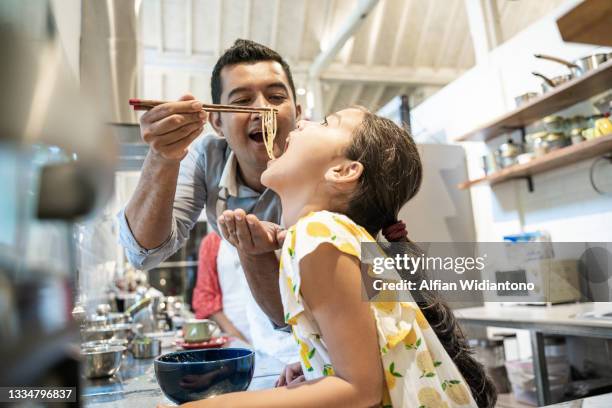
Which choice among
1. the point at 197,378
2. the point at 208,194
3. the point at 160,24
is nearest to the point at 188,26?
the point at 160,24

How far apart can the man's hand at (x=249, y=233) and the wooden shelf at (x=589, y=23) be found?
2.09 metres

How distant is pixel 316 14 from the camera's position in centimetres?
581

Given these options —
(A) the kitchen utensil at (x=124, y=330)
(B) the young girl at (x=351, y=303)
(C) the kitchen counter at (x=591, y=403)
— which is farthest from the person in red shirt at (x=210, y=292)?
(C) the kitchen counter at (x=591, y=403)

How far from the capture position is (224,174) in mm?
1617

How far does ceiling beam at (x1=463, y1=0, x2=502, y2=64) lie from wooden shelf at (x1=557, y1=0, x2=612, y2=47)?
1327 millimetres

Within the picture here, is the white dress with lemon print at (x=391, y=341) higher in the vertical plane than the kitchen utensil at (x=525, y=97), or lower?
lower

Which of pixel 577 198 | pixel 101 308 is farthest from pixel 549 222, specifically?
pixel 101 308

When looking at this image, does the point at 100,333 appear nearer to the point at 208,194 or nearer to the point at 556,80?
the point at 208,194

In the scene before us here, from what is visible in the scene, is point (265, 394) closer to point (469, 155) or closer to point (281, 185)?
point (281, 185)

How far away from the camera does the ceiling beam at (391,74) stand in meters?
6.38

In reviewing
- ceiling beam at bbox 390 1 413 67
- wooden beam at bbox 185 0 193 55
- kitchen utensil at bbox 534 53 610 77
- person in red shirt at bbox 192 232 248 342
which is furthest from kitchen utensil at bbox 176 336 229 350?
ceiling beam at bbox 390 1 413 67

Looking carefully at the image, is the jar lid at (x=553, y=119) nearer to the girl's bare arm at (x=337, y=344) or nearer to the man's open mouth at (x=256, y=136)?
the man's open mouth at (x=256, y=136)

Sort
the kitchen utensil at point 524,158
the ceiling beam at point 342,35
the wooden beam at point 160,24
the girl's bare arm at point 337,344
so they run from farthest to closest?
the wooden beam at point 160,24 < the ceiling beam at point 342,35 < the kitchen utensil at point 524,158 < the girl's bare arm at point 337,344

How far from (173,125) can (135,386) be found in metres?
0.60
